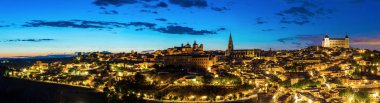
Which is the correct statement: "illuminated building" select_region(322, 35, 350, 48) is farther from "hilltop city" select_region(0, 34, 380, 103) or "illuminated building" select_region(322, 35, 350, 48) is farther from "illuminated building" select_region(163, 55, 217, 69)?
"illuminated building" select_region(163, 55, 217, 69)

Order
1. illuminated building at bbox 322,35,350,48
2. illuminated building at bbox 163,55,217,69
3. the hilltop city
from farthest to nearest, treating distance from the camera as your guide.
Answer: illuminated building at bbox 322,35,350,48, illuminated building at bbox 163,55,217,69, the hilltop city

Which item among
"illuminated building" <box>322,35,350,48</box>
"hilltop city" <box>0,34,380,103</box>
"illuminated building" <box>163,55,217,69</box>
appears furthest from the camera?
"illuminated building" <box>322,35,350,48</box>

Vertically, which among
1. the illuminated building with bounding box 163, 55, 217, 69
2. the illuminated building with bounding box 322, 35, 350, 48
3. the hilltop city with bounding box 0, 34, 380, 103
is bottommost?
the hilltop city with bounding box 0, 34, 380, 103

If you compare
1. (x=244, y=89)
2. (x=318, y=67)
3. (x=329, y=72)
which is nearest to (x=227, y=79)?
(x=244, y=89)

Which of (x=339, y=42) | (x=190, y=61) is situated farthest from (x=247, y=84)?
(x=339, y=42)

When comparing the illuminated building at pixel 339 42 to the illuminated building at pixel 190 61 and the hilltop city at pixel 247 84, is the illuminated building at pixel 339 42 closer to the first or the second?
the hilltop city at pixel 247 84

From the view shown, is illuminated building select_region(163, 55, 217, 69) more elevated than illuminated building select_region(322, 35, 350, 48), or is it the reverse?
illuminated building select_region(322, 35, 350, 48)

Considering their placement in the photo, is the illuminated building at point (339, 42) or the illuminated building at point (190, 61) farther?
the illuminated building at point (339, 42)

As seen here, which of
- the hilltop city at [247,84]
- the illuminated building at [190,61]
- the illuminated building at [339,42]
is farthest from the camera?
the illuminated building at [339,42]

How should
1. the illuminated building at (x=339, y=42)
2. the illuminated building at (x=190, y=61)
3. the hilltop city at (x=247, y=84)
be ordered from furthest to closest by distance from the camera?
the illuminated building at (x=339, y=42) → the illuminated building at (x=190, y=61) → the hilltop city at (x=247, y=84)

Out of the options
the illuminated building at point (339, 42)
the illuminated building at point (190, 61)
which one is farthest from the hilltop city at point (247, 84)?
the illuminated building at point (339, 42)

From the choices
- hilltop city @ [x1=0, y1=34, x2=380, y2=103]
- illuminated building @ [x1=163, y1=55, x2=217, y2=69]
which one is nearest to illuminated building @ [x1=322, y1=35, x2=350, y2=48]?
hilltop city @ [x1=0, y1=34, x2=380, y2=103]

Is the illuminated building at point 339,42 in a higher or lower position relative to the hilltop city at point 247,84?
higher

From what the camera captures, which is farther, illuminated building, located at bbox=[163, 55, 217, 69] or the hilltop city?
illuminated building, located at bbox=[163, 55, 217, 69]
